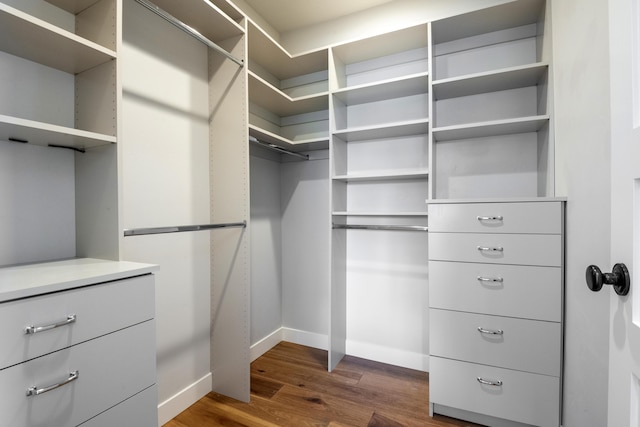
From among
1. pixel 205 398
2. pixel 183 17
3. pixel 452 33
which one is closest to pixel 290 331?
pixel 205 398

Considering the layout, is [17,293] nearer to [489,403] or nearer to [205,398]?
[205,398]

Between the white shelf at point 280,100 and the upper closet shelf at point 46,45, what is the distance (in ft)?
2.94

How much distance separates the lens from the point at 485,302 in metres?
1.53

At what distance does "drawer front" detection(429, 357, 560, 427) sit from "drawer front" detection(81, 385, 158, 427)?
141 centimetres

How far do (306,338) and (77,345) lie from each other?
195 centimetres

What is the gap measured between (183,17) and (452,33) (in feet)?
5.62

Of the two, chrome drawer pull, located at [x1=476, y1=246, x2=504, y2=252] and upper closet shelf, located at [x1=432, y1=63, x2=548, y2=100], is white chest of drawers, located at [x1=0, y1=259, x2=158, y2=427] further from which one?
upper closet shelf, located at [x1=432, y1=63, x2=548, y2=100]

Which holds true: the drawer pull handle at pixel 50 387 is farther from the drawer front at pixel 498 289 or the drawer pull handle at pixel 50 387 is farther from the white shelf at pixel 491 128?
the white shelf at pixel 491 128

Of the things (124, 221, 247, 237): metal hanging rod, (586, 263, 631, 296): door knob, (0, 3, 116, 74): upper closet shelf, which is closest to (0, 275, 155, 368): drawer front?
(124, 221, 247, 237): metal hanging rod

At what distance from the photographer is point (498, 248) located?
150 cm

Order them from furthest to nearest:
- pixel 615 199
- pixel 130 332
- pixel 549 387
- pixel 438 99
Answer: pixel 438 99 → pixel 549 387 → pixel 130 332 → pixel 615 199

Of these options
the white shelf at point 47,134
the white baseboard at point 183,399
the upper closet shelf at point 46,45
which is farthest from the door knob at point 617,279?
the white baseboard at point 183,399

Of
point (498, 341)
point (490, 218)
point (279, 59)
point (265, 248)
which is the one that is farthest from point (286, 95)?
point (498, 341)

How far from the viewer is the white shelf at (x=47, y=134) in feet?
2.87
